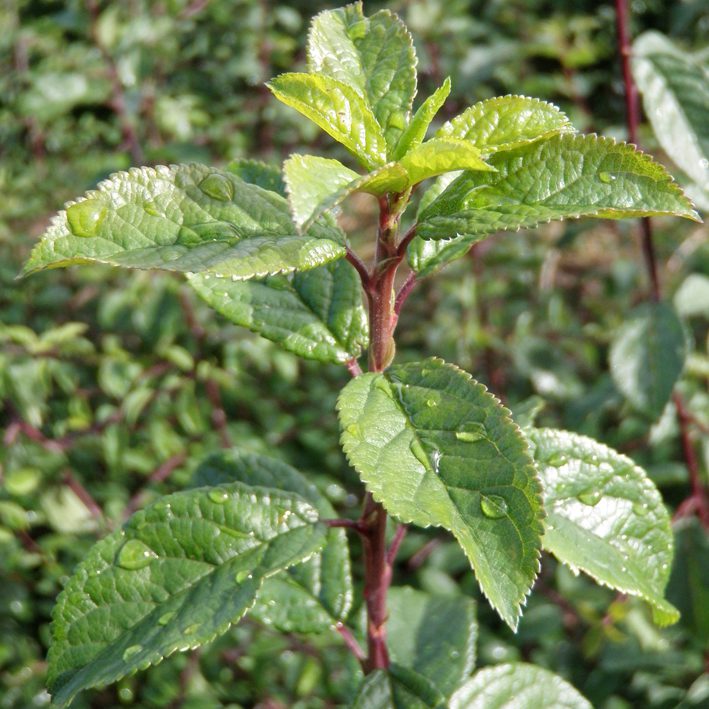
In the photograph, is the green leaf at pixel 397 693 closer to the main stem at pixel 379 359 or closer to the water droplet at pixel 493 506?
the main stem at pixel 379 359

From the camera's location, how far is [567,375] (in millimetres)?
2369

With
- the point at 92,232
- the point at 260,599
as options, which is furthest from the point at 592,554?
the point at 92,232

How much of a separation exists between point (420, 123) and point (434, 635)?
29.3 inches

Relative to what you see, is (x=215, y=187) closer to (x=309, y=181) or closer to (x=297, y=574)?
(x=309, y=181)

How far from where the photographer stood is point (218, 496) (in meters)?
0.88

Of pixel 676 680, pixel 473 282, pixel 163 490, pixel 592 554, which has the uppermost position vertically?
pixel 592 554

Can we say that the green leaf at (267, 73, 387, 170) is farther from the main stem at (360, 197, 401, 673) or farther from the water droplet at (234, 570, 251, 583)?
the water droplet at (234, 570, 251, 583)

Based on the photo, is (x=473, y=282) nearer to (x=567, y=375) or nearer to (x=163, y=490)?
(x=567, y=375)

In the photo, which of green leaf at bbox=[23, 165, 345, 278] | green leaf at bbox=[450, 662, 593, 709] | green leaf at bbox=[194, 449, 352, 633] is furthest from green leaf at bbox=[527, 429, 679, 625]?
green leaf at bbox=[23, 165, 345, 278]

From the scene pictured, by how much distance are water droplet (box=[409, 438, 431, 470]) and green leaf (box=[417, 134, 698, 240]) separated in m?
0.19

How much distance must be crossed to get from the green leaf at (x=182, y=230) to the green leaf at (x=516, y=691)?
1.91 ft

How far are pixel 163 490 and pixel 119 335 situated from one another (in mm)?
586

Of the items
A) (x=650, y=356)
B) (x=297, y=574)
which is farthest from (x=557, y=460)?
(x=650, y=356)

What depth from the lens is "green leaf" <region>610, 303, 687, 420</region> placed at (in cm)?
164
